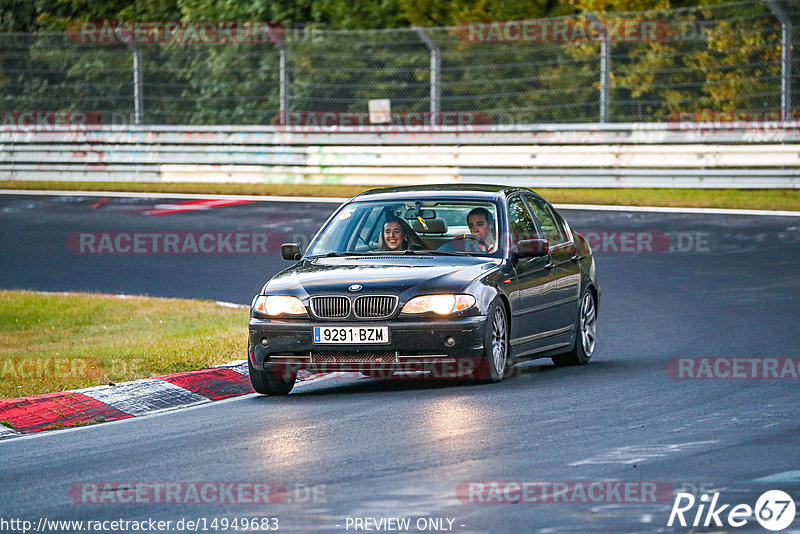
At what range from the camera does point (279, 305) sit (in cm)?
1034

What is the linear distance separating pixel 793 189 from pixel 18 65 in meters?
14.9

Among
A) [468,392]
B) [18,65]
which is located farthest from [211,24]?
[468,392]

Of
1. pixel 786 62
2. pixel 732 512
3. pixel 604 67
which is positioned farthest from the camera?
pixel 604 67

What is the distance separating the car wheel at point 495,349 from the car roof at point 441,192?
120 cm

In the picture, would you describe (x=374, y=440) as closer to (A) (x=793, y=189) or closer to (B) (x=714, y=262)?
(B) (x=714, y=262)

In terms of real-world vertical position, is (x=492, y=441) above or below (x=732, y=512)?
below

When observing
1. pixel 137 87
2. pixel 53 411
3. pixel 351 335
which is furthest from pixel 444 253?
pixel 137 87

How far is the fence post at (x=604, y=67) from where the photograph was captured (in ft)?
79.4

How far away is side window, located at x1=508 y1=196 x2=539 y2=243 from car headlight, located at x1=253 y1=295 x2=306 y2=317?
189 cm
